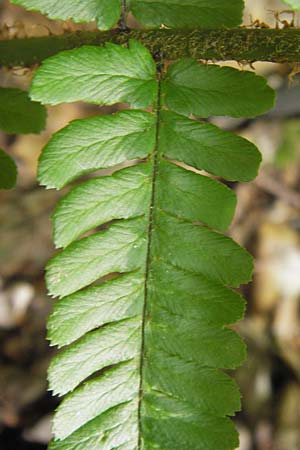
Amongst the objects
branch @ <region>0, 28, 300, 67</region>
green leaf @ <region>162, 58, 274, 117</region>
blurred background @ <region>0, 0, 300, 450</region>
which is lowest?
blurred background @ <region>0, 0, 300, 450</region>

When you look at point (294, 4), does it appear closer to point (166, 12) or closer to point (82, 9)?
point (166, 12)

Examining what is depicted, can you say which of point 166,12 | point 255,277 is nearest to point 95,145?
point 166,12

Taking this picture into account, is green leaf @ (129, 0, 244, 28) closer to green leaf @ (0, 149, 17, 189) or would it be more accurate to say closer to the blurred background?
green leaf @ (0, 149, 17, 189)

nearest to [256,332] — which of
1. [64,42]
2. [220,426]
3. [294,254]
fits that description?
[294,254]

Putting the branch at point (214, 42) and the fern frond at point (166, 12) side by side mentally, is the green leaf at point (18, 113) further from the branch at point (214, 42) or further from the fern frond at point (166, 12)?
the fern frond at point (166, 12)

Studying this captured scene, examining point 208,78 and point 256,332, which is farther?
point 256,332

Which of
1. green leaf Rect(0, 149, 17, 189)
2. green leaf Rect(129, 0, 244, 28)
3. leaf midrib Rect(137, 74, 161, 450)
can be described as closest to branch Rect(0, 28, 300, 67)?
green leaf Rect(129, 0, 244, 28)

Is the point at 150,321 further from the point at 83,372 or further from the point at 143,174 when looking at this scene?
the point at 143,174
